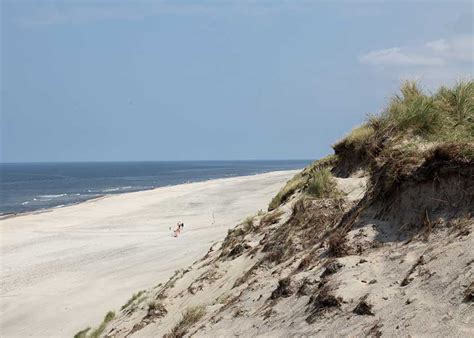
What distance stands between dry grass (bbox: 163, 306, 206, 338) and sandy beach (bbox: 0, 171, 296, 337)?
24.3 feet

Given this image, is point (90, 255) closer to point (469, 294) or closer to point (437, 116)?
point (437, 116)

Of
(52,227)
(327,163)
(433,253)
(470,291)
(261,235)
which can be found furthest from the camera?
(52,227)

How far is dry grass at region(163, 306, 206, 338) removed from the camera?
312 inches

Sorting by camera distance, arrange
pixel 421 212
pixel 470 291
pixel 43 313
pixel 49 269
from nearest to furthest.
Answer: pixel 470 291 → pixel 421 212 → pixel 43 313 → pixel 49 269

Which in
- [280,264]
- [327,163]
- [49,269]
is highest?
[327,163]

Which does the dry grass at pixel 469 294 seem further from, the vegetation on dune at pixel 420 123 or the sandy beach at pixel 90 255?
the sandy beach at pixel 90 255

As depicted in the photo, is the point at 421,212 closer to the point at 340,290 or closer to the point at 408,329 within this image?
the point at 340,290

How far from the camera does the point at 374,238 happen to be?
684 centimetres

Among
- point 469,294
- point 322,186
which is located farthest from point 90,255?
point 469,294

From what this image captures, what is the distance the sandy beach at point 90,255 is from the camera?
17375 mm

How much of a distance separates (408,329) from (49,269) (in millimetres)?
24195

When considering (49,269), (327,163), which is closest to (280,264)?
(327,163)

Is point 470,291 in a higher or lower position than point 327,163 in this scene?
lower

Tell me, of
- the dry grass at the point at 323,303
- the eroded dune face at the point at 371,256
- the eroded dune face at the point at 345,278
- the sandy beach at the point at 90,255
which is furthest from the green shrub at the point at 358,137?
the sandy beach at the point at 90,255
